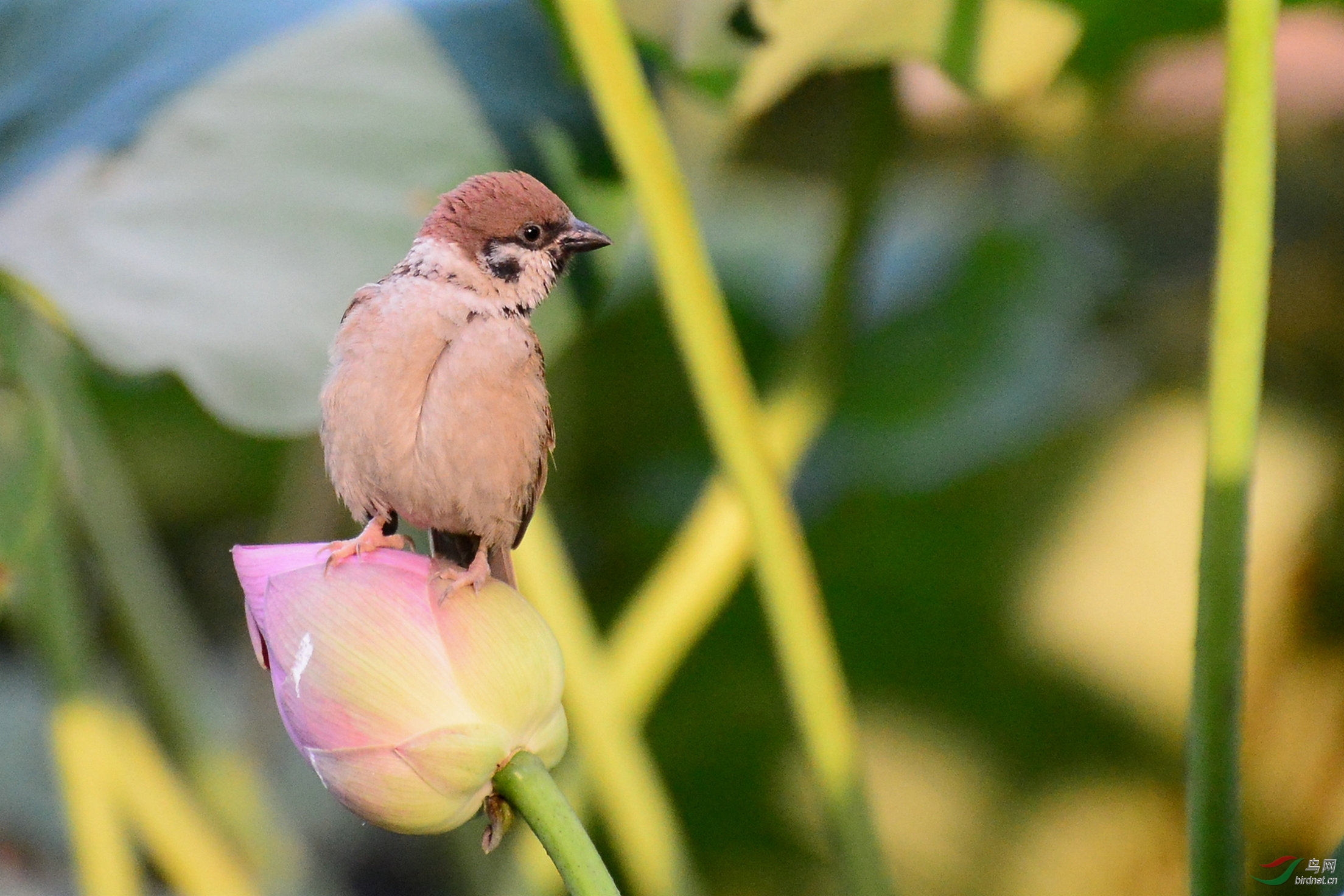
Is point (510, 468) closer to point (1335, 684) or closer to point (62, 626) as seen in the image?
point (62, 626)

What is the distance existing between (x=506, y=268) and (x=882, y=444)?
961 mm

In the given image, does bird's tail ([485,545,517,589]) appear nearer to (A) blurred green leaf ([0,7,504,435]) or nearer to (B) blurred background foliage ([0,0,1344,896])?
(A) blurred green leaf ([0,7,504,435])

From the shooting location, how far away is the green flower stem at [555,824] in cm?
35

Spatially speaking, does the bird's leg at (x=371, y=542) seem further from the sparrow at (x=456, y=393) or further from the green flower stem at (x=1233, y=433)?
the green flower stem at (x=1233, y=433)

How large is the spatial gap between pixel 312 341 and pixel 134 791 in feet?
1.41

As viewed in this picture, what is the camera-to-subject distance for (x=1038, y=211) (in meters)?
1.50

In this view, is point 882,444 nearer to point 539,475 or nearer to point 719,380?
point 719,380

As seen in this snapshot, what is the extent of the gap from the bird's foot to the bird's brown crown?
0.12 metres

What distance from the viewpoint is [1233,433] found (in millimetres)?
506

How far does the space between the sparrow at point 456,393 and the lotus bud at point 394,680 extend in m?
0.02

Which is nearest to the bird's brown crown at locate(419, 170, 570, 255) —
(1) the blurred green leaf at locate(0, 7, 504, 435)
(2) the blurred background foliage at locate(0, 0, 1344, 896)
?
(1) the blurred green leaf at locate(0, 7, 504, 435)

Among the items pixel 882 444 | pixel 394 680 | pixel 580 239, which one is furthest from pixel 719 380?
pixel 882 444

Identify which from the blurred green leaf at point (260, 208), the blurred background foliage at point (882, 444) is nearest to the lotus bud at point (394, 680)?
the blurred green leaf at point (260, 208)

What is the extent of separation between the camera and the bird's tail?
433 millimetres
